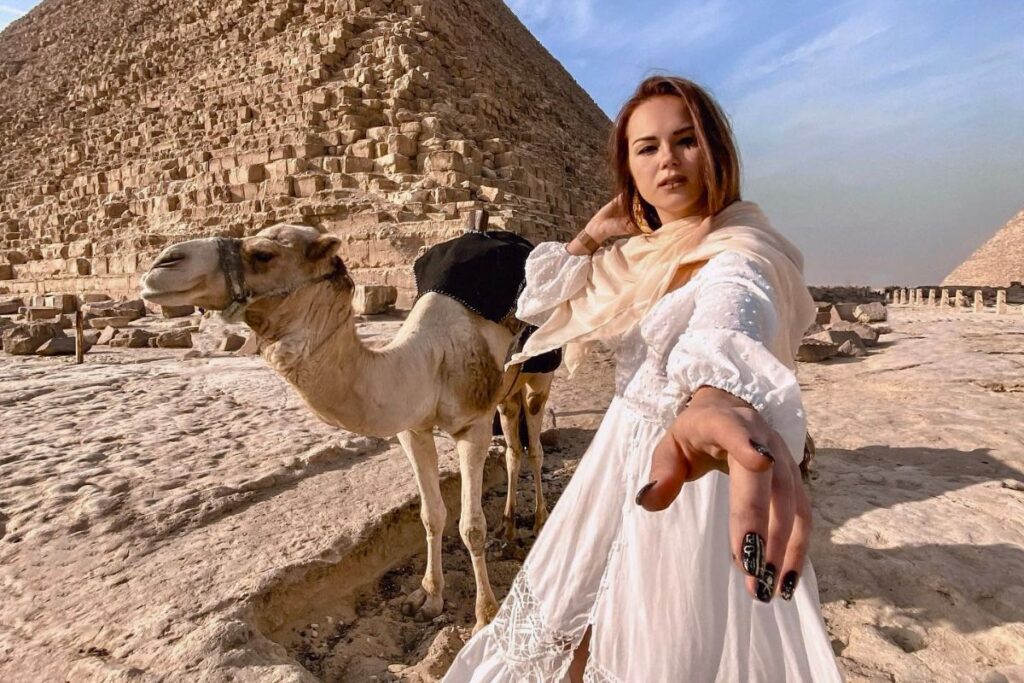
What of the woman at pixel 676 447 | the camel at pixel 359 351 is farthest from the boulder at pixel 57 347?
the woman at pixel 676 447

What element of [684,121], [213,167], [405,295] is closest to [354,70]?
[213,167]

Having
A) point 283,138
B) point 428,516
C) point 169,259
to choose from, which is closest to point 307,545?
point 428,516

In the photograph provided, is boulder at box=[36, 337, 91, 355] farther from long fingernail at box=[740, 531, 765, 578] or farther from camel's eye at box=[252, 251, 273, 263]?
long fingernail at box=[740, 531, 765, 578]

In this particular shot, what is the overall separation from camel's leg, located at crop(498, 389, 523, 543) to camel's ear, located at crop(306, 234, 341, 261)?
1.74 meters

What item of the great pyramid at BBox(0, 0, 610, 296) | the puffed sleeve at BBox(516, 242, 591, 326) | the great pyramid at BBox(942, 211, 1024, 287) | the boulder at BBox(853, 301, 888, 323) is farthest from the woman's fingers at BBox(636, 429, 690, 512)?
the great pyramid at BBox(942, 211, 1024, 287)

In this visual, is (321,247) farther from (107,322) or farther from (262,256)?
(107,322)

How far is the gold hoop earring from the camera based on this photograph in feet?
4.01

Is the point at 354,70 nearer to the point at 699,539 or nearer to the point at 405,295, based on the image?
the point at 405,295

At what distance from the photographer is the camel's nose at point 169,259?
48.7 inches

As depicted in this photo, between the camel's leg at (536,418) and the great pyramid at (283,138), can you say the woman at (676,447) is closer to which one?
the camel's leg at (536,418)

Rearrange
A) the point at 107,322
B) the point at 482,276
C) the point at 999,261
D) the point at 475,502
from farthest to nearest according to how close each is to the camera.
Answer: the point at 999,261
the point at 107,322
the point at 482,276
the point at 475,502

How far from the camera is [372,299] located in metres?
9.00

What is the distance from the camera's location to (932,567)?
6.98ft

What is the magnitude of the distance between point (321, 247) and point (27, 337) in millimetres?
7934
